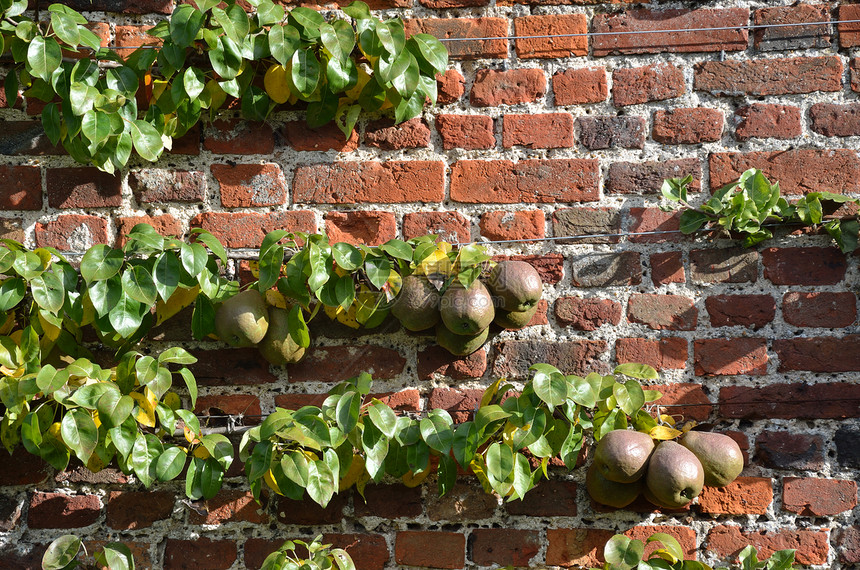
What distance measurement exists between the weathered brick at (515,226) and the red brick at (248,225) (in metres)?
0.35

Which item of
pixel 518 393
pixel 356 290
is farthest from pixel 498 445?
pixel 356 290

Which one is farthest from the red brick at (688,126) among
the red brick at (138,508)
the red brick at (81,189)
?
the red brick at (138,508)

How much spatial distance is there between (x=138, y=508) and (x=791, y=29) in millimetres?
1619

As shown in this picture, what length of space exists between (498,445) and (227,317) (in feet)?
1.81

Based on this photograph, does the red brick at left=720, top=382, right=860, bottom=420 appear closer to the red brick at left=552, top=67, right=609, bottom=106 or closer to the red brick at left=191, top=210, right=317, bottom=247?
the red brick at left=552, top=67, right=609, bottom=106

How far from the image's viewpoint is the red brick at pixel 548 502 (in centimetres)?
152

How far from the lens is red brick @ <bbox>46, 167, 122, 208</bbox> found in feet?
5.24

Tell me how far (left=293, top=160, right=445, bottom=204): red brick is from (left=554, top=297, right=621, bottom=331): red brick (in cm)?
34

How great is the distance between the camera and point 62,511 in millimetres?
1542

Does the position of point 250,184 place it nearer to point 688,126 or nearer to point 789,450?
point 688,126

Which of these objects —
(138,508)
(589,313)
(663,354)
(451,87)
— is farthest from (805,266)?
(138,508)

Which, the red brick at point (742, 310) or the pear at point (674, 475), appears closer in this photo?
the pear at point (674, 475)

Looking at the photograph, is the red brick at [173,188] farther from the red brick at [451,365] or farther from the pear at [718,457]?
the pear at [718,457]

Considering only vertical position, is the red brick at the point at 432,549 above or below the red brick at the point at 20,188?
below
